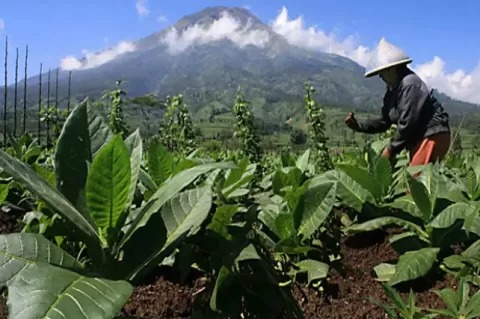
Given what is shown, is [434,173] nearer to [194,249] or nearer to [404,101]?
[194,249]

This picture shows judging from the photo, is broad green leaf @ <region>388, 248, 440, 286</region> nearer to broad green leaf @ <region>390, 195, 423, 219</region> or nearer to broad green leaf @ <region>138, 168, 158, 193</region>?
broad green leaf @ <region>390, 195, 423, 219</region>

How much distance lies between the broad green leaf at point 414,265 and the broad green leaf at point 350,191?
48 centimetres

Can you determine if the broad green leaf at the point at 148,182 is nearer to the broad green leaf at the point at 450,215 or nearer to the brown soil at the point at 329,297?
the brown soil at the point at 329,297

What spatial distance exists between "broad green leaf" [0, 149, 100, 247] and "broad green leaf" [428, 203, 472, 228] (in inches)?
61.2

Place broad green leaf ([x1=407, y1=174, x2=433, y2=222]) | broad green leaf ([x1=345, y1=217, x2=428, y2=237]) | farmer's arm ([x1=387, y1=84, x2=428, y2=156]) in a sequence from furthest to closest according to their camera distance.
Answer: farmer's arm ([x1=387, y1=84, x2=428, y2=156]), broad green leaf ([x1=345, y1=217, x2=428, y2=237]), broad green leaf ([x1=407, y1=174, x2=433, y2=222])

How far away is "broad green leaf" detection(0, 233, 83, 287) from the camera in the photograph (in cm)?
120

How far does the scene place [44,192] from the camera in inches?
53.4

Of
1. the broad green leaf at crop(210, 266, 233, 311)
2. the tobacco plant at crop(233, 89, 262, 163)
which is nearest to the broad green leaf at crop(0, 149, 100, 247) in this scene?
the broad green leaf at crop(210, 266, 233, 311)

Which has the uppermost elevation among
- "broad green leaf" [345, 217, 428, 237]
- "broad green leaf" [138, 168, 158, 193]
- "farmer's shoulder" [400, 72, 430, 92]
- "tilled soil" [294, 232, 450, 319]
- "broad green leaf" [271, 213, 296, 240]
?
"farmer's shoulder" [400, 72, 430, 92]

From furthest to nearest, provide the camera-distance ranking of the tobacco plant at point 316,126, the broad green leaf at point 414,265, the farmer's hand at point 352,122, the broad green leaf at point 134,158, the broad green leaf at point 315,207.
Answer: the tobacco plant at point 316,126 < the farmer's hand at point 352,122 < the broad green leaf at point 414,265 < the broad green leaf at point 315,207 < the broad green leaf at point 134,158

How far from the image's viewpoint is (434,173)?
118 inches

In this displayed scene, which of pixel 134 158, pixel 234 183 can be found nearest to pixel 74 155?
pixel 134 158

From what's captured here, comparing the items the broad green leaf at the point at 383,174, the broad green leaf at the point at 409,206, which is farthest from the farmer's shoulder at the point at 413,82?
the broad green leaf at the point at 409,206

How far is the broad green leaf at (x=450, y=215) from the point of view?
246cm
